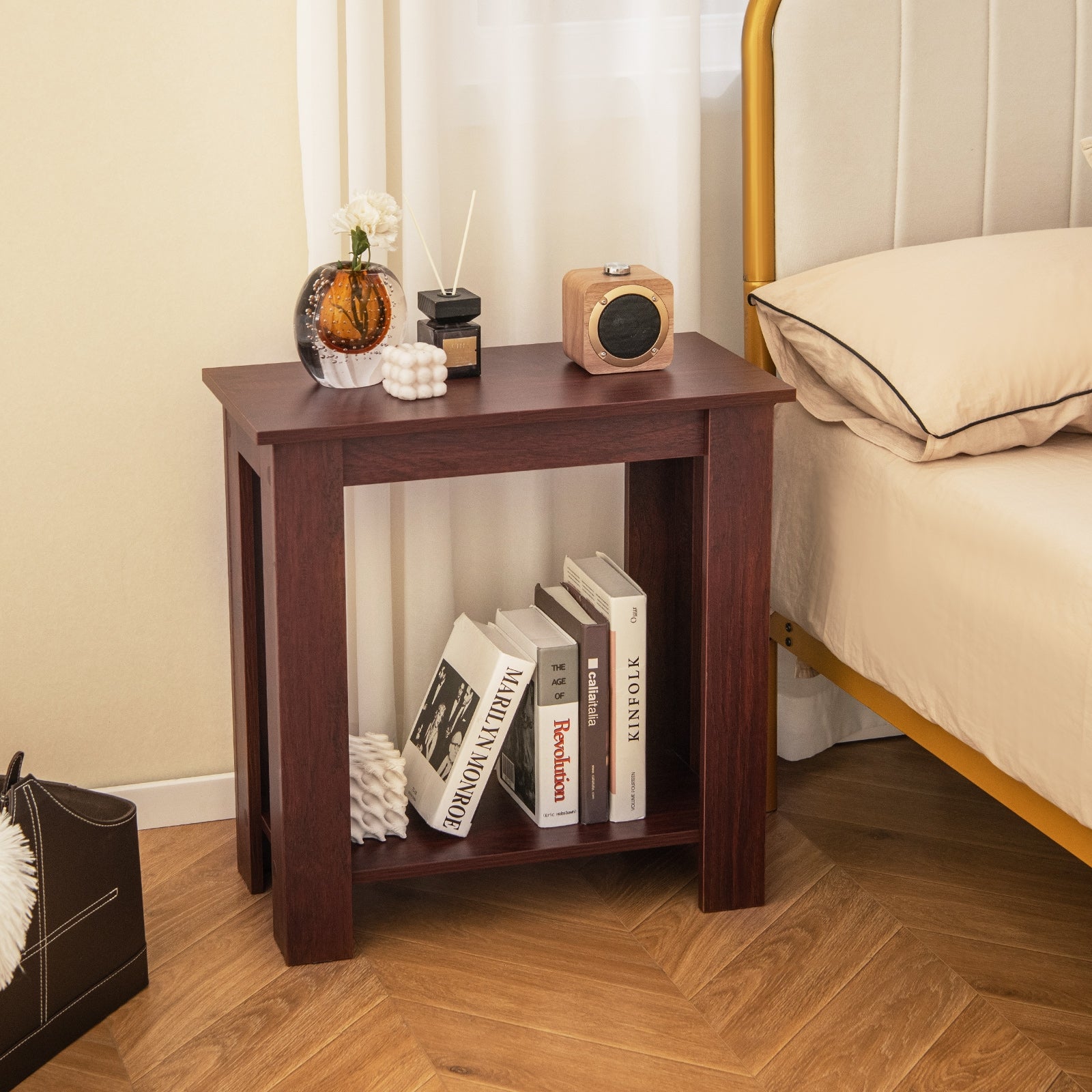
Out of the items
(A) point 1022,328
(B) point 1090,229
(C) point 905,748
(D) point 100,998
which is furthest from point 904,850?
(D) point 100,998

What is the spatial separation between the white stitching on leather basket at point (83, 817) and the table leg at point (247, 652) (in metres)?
0.23

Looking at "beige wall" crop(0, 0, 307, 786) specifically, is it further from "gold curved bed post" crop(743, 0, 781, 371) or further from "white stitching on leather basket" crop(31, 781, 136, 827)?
"gold curved bed post" crop(743, 0, 781, 371)

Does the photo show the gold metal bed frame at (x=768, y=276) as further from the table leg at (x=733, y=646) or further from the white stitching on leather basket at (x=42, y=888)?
the white stitching on leather basket at (x=42, y=888)

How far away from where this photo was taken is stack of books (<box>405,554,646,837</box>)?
5.16 feet

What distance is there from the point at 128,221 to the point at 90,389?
210mm

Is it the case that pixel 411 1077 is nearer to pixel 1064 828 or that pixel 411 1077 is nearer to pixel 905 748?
pixel 1064 828

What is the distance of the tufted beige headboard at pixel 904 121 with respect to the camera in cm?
167

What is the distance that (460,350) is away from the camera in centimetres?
152

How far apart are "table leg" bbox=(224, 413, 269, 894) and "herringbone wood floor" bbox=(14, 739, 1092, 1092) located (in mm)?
65

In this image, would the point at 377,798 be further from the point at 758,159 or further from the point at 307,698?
the point at 758,159

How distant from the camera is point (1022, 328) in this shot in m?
1.49

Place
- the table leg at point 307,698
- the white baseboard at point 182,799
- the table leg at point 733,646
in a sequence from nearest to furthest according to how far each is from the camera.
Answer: the table leg at point 307,698 → the table leg at point 733,646 → the white baseboard at point 182,799

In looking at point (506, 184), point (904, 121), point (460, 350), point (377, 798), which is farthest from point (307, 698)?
point (904, 121)

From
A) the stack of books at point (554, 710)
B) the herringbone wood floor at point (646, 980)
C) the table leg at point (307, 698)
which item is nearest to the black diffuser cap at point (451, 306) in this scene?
the table leg at point (307, 698)
